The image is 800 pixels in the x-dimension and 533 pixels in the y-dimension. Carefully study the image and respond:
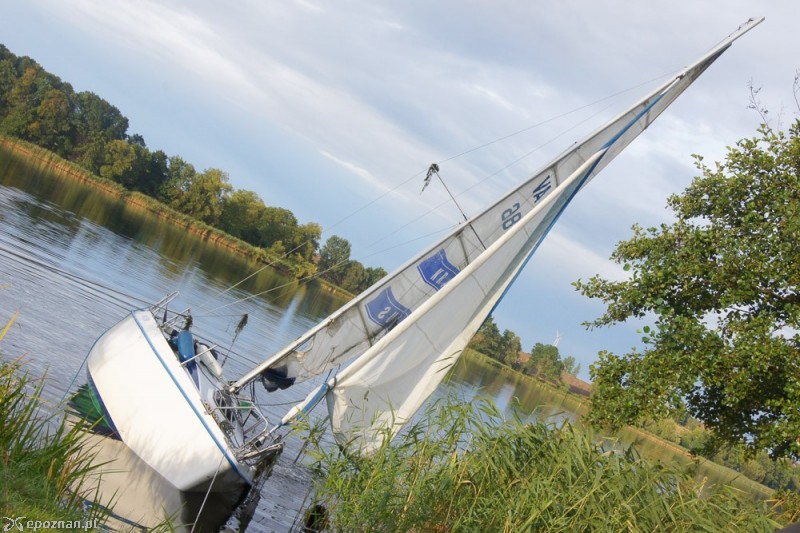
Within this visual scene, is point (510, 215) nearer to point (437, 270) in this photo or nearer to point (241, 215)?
point (437, 270)

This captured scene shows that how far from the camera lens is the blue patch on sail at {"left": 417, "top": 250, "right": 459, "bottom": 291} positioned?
13.6 meters

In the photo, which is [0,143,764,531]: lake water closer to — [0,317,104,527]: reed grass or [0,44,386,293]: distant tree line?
[0,317,104,527]: reed grass

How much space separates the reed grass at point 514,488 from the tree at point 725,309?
3.10 meters

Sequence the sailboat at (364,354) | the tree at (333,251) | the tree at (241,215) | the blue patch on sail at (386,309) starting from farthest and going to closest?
the tree at (333,251) → the tree at (241,215) → the blue patch on sail at (386,309) → the sailboat at (364,354)

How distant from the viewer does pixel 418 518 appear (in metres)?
8.66

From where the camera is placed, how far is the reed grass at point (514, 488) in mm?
8156

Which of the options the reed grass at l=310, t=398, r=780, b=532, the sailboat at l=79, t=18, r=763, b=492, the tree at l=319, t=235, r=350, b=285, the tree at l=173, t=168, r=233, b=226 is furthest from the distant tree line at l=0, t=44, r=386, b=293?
the reed grass at l=310, t=398, r=780, b=532

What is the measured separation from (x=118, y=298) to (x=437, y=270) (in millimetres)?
18158

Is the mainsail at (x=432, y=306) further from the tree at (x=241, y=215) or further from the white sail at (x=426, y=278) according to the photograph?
the tree at (x=241, y=215)

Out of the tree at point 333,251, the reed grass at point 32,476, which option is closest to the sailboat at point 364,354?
the reed grass at point 32,476

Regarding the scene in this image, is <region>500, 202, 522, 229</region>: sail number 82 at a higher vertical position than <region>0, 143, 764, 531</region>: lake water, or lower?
higher

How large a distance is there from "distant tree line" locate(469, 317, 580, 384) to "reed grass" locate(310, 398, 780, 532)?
313 feet

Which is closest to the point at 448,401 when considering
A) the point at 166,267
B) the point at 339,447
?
the point at 339,447

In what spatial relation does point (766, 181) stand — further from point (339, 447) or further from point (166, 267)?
point (166, 267)
